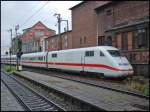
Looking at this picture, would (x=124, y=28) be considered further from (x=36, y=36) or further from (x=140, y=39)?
(x=36, y=36)

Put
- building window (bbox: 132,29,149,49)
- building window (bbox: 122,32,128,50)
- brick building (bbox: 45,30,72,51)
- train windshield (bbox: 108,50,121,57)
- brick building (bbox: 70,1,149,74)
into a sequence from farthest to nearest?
1. brick building (bbox: 45,30,72,51)
2. building window (bbox: 122,32,128,50)
3. brick building (bbox: 70,1,149,74)
4. building window (bbox: 132,29,149,49)
5. train windshield (bbox: 108,50,121,57)

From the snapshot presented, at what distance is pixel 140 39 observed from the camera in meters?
27.3

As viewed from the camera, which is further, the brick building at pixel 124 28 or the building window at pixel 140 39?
the brick building at pixel 124 28

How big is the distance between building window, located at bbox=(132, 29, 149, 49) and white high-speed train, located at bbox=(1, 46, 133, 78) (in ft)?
6.85

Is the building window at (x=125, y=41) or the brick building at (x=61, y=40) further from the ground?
the brick building at (x=61, y=40)

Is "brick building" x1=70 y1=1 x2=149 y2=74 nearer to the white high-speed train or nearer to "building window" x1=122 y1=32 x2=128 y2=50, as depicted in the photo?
"building window" x1=122 y1=32 x2=128 y2=50

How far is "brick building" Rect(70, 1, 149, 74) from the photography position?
26.9 metres

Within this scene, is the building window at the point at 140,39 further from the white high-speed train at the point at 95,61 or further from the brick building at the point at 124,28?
the white high-speed train at the point at 95,61

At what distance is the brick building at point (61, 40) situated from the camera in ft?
199

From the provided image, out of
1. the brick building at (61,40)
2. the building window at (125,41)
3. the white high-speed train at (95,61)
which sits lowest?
the white high-speed train at (95,61)

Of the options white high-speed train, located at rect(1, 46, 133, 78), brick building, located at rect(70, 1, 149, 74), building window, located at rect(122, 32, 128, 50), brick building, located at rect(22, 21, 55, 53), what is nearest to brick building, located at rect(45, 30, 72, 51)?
brick building, located at rect(22, 21, 55, 53)

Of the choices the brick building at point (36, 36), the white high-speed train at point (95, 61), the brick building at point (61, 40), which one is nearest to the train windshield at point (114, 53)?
the white high-speed train at point (95, 61)

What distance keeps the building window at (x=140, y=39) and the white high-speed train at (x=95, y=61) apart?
2.09 metres

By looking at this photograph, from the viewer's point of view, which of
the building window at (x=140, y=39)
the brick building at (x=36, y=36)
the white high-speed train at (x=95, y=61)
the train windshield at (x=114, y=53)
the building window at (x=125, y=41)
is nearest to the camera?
the white high-speed train at (x=95, y=61)
